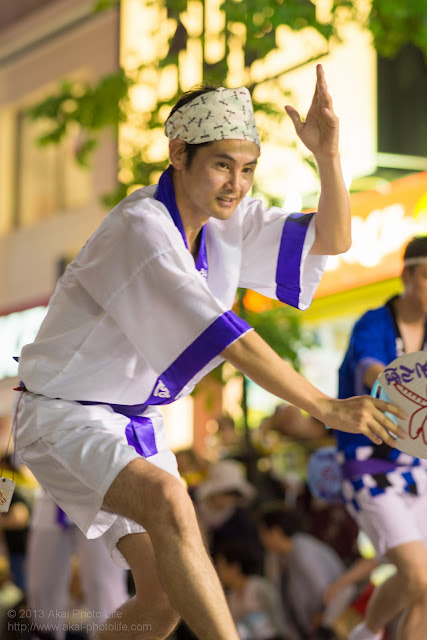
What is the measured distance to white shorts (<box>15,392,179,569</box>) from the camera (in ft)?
7.49

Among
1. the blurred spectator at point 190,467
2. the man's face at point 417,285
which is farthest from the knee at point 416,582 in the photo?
the blurred spectator at point 190,467

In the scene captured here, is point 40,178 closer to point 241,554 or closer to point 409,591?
point 241,554

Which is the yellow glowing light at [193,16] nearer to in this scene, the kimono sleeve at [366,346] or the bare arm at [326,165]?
the kimono sleeve at [366,346]

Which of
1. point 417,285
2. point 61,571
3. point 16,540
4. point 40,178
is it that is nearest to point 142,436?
point 417,285

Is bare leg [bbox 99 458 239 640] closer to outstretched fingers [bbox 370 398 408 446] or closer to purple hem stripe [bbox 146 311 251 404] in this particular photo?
purple hem stripe [bbox 146 311 251 404]

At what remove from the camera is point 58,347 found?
2455 mm

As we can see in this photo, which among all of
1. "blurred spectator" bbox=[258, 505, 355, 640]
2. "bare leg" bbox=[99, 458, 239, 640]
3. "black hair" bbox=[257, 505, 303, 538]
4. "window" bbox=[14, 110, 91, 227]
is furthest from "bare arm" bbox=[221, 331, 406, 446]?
"window" bbox=[14, 110, 91, 227]

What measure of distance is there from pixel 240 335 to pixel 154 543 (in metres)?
0.51

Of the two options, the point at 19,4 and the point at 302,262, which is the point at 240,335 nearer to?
the point at 302,262

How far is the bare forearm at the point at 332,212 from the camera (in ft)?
8.62

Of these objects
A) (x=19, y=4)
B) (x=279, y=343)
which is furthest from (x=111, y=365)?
(x=19, y=4)

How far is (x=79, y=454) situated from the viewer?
7.62ft

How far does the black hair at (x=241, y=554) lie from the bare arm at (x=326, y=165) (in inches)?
91.9

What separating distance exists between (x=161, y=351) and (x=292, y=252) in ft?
2.17
